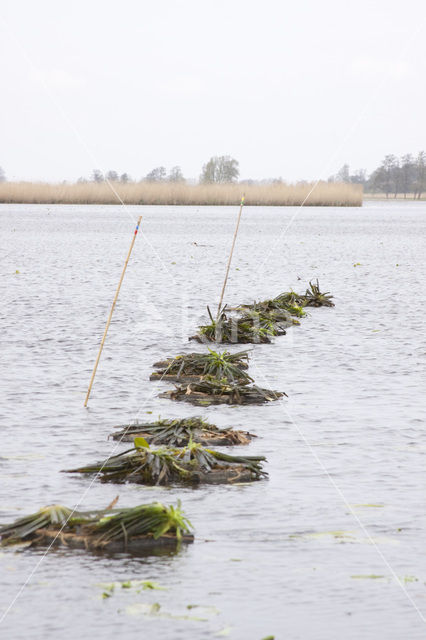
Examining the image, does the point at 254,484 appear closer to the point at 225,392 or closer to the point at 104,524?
the point at 104,524

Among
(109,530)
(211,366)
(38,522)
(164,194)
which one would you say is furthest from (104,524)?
(164,194)

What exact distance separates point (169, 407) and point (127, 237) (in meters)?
40.2

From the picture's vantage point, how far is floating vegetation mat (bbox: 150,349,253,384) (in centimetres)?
1160

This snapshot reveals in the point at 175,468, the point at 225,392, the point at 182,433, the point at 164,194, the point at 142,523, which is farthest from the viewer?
the point at 164,194

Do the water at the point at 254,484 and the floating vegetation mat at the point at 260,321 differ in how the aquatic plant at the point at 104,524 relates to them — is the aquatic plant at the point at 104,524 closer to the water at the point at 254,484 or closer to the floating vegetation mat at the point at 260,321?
the water at the point at 254,484

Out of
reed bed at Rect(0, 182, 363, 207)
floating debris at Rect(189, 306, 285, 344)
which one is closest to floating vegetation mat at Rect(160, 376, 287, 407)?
floating debris at Rect(189, 306, 285, 344)

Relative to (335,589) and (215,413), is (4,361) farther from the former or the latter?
(335,589)

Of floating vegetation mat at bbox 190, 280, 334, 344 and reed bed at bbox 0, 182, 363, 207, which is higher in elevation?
floating vegetation mat at bbox 190, 280, 334, 344

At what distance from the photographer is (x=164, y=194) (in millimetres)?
69250

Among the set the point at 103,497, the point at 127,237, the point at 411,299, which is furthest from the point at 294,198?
the point at 103,497

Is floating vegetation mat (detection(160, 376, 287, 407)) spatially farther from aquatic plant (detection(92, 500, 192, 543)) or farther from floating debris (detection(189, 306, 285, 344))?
aquatic plant (detection(92, 500, 192, 543))

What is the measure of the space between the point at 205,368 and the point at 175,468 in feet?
13.1

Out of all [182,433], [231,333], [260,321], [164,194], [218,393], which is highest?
[182,433]

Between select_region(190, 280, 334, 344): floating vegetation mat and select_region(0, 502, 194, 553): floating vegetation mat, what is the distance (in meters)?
7.55
